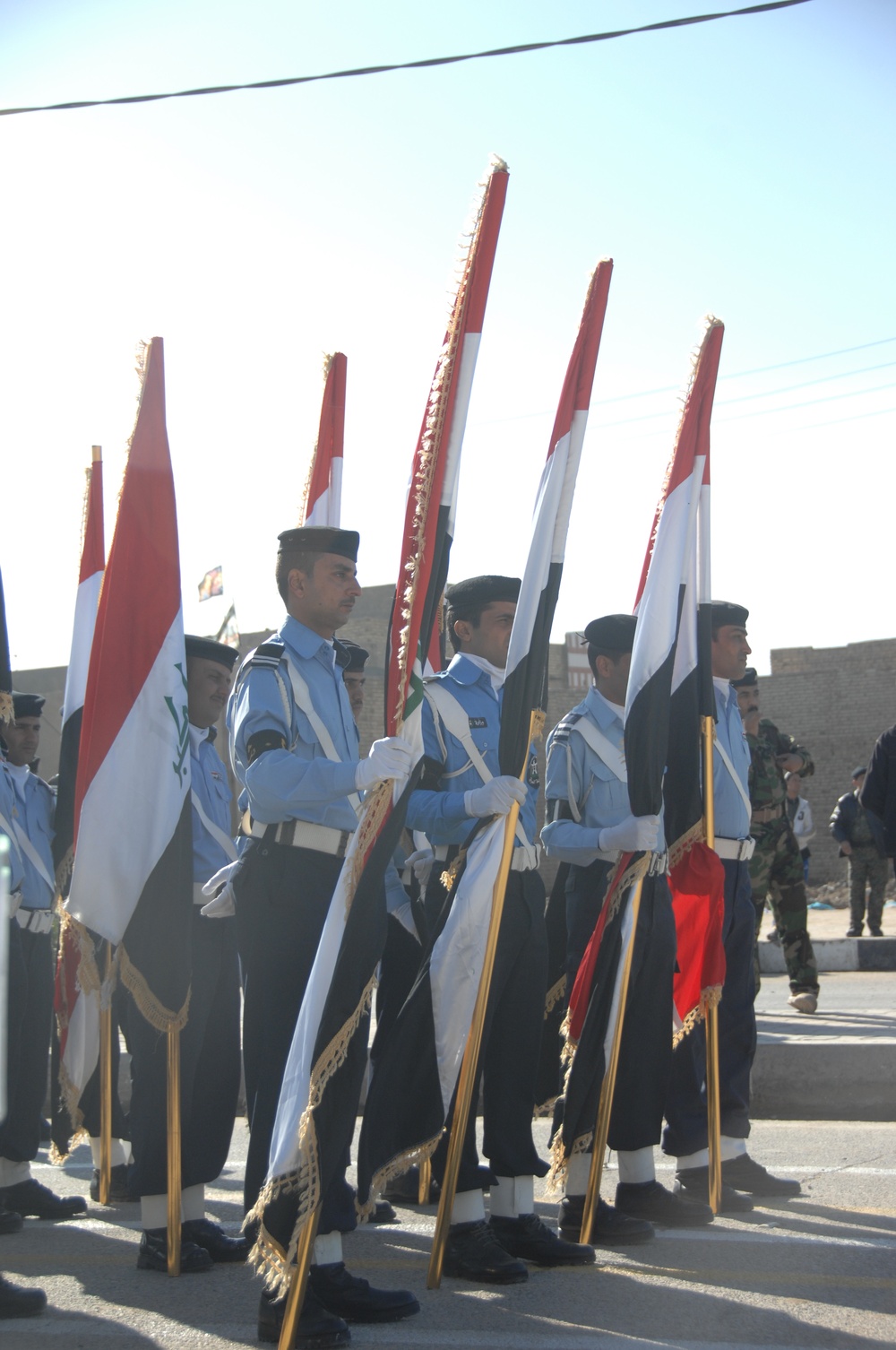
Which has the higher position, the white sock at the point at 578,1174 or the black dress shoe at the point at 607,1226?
the white sock at the point at 578,1174

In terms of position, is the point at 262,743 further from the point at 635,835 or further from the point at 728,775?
the point at 728,775

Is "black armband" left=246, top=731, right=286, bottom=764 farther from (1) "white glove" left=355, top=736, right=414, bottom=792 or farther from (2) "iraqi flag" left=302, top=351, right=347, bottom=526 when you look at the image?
(2) "iraqi flag" left=302, top=351, right=347, bottom=526

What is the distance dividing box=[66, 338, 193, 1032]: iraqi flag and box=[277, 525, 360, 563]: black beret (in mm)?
662

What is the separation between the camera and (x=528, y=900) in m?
4.55

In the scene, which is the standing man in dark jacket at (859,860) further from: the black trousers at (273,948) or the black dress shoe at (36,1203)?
the black trousers at (273,948)

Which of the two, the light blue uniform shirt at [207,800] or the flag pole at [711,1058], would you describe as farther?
the light blue uniform shirt at [207,800]

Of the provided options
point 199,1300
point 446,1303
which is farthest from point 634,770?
point 199,1300

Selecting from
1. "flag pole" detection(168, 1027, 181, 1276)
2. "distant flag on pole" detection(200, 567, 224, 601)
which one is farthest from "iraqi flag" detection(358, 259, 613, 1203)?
"distant flag on pole" detection(200, 567, 224, 601)

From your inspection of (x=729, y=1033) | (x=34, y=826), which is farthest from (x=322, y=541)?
(x=729, y=1033)

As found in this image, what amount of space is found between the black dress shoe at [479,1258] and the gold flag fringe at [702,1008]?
119cm

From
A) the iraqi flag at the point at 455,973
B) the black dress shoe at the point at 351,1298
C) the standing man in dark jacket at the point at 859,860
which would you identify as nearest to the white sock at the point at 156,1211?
the iraqi flag at the point at 455,973

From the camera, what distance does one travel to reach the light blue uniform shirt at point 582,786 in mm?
5234

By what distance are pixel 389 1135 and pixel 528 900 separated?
0.84 meters

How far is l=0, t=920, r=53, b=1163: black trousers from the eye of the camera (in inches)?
216
